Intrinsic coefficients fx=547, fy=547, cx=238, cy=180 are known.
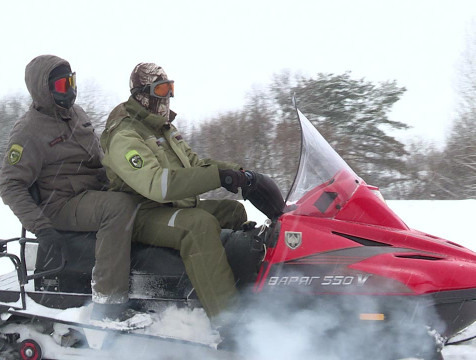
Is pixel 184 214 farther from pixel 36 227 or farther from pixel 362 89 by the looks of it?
pixel 362 89

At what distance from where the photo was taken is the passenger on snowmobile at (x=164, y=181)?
9.22 ft

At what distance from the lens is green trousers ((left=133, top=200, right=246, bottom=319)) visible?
9.39 ft

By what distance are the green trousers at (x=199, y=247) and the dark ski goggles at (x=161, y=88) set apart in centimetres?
68

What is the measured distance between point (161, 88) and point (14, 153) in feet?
2.94

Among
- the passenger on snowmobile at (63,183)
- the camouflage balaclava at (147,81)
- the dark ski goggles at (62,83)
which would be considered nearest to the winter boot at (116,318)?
the passenger on snowmobile at (63,183)

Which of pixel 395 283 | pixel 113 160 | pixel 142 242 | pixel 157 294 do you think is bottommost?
pixel 157 294

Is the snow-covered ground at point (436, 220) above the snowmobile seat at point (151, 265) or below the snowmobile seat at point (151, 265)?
below

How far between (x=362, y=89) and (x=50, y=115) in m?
11.1

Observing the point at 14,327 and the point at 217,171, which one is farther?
Answer: the point at 14,327

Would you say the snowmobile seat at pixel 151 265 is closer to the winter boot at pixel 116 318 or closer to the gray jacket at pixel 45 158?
the winter boot at pixel 116 318

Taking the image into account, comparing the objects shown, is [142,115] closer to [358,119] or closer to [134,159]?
[134,159]

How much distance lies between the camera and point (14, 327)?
3.34 meters

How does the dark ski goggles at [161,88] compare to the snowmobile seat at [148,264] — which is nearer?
the snowmobile seat at [148,264]

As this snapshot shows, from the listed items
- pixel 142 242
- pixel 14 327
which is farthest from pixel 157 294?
pixel 14 327
